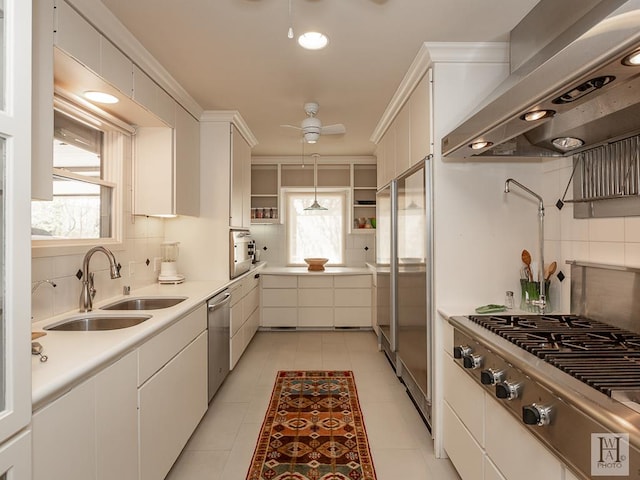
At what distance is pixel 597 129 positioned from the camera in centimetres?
156

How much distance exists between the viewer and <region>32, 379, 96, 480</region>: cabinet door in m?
1.06

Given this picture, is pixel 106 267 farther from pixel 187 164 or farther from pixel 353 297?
pixel 353 297

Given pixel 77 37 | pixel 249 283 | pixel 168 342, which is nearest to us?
pixel 77 37

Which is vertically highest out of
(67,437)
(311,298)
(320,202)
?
(320,202)

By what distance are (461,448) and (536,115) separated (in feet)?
5.13

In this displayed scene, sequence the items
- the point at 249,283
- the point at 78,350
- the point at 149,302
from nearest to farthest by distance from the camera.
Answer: the point at 78,350 → the point at 149,302 → the point at 249,283

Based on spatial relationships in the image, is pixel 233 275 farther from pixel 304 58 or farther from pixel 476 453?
pixel 476 453

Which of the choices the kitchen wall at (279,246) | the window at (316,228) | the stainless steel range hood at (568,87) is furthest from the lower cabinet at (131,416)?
the window at (316,228)

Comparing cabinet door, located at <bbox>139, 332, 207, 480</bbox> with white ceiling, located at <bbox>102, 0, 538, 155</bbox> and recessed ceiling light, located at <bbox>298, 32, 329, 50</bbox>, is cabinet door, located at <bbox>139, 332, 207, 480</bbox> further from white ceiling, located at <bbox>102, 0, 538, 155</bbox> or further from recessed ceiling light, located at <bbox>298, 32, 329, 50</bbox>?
recessed ceiling light, located at <bbox>298, 32, 329, 50</bbox>

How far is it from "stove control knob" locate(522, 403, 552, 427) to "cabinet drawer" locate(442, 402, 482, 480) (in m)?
0.59

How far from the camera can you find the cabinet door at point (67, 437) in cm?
106

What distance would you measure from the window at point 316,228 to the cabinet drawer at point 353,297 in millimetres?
811

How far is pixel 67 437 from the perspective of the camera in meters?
1.17

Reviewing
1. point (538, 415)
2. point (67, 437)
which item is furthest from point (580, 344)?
point (67, 437)
